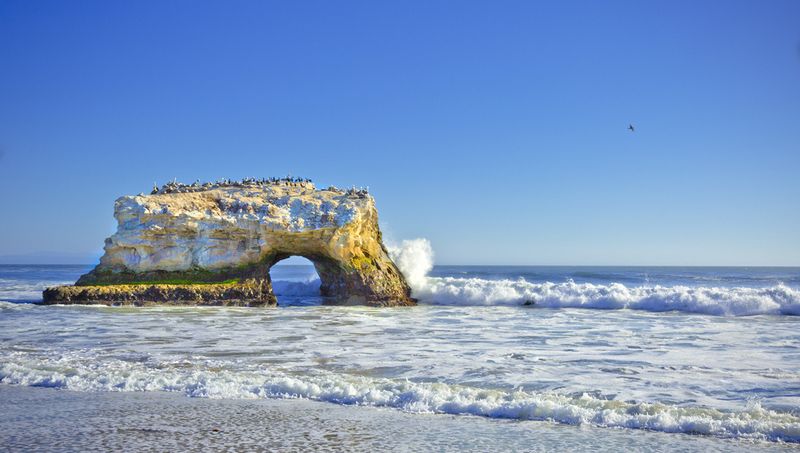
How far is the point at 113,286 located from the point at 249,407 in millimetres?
21772

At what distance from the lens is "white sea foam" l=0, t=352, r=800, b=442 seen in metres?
7.56

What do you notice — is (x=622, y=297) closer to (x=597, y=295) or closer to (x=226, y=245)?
(x=597, y=295)

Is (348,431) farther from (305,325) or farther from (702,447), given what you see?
(305,325)

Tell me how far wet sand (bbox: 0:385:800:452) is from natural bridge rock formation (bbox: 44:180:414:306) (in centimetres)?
2011

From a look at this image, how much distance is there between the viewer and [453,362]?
1222 cm

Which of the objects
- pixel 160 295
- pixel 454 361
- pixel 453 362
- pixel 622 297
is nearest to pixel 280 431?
pixel 453 362

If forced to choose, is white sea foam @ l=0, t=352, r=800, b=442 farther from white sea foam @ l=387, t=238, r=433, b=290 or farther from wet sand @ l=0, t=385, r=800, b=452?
white sea foam @ l=387, t=238, r=433, b=290

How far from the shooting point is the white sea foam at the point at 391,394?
298 inches

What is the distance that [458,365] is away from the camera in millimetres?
11867

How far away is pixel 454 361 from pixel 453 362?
13cm

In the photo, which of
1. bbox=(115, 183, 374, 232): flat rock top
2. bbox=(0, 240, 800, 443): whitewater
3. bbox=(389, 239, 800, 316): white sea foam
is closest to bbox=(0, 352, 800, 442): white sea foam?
bbox=(0, 240, 800, 443): whitewater

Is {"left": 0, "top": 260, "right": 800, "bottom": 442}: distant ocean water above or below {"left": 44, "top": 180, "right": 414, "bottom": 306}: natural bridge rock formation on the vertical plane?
below

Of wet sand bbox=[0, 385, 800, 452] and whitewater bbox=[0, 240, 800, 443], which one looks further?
whitewater bbox=[0, 240, 800, 443]

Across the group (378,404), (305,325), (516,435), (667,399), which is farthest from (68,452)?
(305,325)
